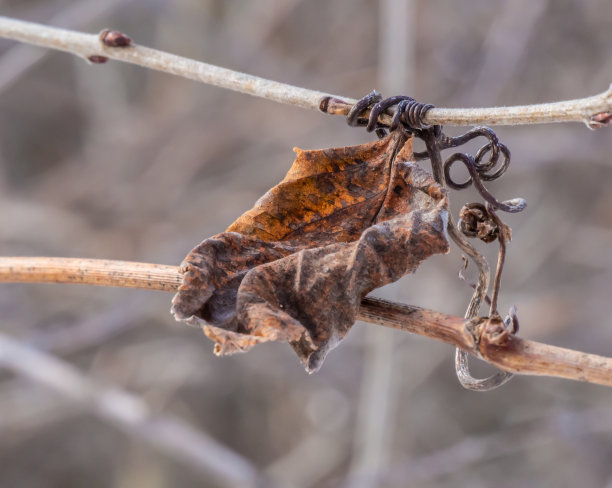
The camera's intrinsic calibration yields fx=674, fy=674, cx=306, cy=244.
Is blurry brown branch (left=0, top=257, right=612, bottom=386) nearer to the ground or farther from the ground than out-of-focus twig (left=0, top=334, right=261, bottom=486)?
nearer to the ground

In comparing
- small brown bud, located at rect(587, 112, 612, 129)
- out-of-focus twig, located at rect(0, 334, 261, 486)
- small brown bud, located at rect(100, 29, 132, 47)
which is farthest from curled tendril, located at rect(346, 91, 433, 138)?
out-of-focus twig, located at rect(0, 334, 261, 486)

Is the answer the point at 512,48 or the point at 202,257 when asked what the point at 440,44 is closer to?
the point at 512,48

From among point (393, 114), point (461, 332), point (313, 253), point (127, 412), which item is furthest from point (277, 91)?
point (127, 412)

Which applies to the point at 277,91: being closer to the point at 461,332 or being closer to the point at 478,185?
the point at 478,185

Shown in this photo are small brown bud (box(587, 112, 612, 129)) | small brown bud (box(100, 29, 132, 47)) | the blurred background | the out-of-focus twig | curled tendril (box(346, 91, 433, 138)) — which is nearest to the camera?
small brown bud (box(587, 112, 612, 129))

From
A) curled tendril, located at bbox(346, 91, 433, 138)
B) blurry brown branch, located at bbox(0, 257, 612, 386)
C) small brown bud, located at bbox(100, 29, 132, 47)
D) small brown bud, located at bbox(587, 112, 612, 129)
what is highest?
small brown bud, located at bbox(100, 29, 132, 47)

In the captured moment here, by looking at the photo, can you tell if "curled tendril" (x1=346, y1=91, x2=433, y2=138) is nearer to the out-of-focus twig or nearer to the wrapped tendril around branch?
the wrapped tendril around branch
